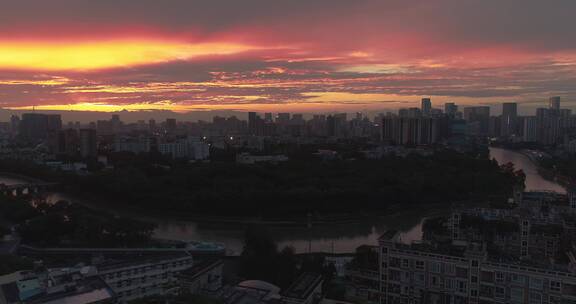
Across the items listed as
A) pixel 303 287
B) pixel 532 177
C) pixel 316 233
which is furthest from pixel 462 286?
pixel 532 177

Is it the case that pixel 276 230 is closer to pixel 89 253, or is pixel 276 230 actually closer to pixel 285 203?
pixel 285 203

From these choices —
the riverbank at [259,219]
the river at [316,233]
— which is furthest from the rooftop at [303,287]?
the riverbank at [259,219]

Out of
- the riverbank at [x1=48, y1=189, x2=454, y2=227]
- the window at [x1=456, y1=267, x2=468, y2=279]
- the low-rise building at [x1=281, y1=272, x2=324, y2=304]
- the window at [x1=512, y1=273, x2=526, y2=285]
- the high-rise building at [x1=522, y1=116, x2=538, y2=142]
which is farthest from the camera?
the high-rise building at [x1=522, y1=116, x2=538, y2=142]

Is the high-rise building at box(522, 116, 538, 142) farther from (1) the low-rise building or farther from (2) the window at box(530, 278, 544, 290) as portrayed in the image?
(1) the low-rise building

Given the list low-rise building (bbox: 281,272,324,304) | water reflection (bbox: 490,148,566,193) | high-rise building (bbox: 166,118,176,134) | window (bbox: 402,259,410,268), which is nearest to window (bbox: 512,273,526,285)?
window (bbox: 402,259,410,268)

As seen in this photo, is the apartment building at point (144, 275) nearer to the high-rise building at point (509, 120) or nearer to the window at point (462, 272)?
the window at point (462, 272)

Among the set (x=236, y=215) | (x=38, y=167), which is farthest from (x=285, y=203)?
(x=38, y=167)
